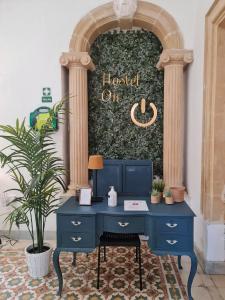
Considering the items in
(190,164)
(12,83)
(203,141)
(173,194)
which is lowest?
(173,194)

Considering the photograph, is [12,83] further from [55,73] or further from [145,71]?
[145,71]

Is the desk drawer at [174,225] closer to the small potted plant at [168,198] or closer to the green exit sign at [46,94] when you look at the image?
the small potted plant at [168,198]

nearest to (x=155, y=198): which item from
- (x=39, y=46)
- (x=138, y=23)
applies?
(x=138, y=23)

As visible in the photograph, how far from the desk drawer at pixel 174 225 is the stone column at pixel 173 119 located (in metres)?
1.23

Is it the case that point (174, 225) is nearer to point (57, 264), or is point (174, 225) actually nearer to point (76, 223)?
point (76, 223)

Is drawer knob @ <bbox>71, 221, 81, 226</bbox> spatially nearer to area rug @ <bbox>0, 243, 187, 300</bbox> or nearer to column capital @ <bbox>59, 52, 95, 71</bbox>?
area rug @ <bbox>0, 243, 187, 300</bbox>

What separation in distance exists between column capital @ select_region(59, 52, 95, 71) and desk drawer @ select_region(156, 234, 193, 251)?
2477 mm

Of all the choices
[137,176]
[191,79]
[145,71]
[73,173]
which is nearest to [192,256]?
[137,176]

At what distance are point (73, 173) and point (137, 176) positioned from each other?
958 mm

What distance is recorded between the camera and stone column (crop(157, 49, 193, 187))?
3395 mm

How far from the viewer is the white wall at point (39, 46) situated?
3.40 meters

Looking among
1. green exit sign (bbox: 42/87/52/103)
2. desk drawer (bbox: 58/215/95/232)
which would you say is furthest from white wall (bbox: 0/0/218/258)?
desk drawer (bbox: 58/215/95/232)

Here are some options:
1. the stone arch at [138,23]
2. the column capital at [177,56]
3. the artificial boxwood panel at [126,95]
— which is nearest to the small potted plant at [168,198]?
the artificial boxwood panel at [126,95]

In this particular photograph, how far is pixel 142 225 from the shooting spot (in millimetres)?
2373
